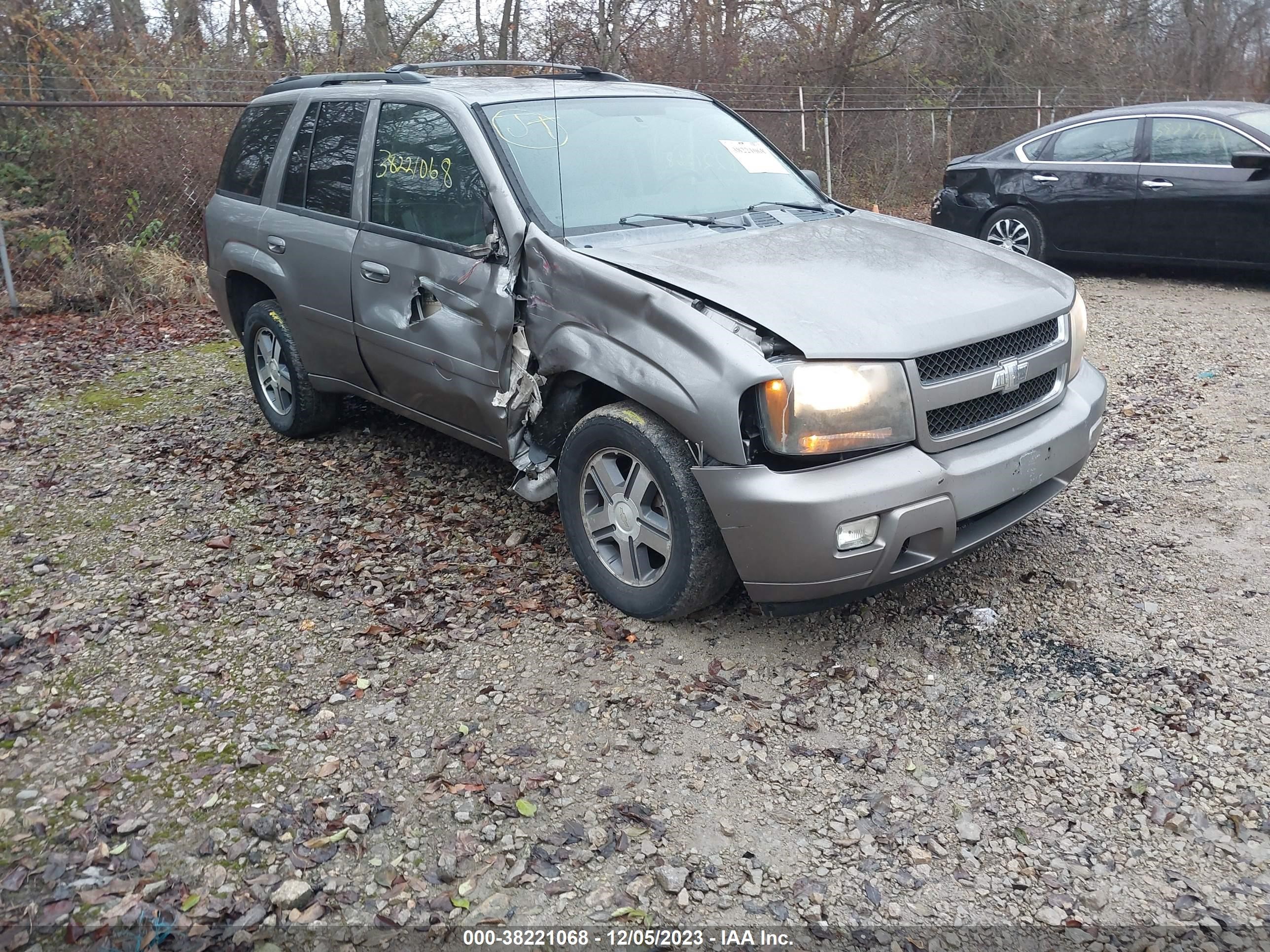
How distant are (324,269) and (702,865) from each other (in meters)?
3.52

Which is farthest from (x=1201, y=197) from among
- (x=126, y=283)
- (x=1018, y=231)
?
(x=126, y=283)

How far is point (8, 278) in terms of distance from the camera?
955cm

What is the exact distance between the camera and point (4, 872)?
2.79 metres

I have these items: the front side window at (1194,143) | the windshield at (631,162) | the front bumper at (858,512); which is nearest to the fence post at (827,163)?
the front side window at (1194,143)

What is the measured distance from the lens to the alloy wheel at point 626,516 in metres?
3.67

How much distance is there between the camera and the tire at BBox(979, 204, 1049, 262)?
370 inches

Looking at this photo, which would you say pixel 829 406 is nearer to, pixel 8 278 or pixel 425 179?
pixel 425 179

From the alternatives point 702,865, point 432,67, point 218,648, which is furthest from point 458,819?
point 432,67

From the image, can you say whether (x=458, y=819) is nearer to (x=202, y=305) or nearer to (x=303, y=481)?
(x=303, y=481)

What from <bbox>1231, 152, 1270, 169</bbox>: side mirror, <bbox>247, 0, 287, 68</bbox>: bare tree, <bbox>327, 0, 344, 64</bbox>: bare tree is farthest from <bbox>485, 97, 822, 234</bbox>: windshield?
<bbox>247, 0, 287, 68</bbox>: bare tree

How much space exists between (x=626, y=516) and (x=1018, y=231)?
285 inches

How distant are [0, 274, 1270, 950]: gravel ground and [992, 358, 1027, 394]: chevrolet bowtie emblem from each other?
2.79 feet

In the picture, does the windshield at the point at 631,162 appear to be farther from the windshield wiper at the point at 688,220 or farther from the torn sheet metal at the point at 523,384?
the torn sheet metal at the point at 523,384

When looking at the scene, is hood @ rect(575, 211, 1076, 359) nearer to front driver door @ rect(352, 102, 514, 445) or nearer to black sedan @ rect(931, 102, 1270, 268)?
front driver door @ rect(352, 102, 514, 445)
